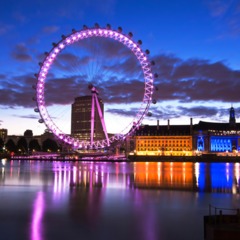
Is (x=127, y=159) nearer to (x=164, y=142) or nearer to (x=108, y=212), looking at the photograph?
(x=164, y=142)

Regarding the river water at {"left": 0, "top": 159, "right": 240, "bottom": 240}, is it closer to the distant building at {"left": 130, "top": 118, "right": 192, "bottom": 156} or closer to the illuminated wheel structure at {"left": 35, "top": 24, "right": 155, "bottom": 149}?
the illuminated wheel structure at {"left": 35, "top": 24, "right": 155, "bottom": 149}

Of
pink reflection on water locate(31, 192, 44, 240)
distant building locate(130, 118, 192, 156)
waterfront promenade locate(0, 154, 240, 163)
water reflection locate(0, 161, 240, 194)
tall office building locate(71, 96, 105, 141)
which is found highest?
tall office building locate(71, 96, 105, 141)

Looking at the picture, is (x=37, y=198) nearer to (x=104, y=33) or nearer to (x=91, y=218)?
(x=91, y=218)

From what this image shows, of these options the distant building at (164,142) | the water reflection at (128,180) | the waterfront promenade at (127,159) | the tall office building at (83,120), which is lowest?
the water reflection at (128,180)

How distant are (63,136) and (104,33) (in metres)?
16.3

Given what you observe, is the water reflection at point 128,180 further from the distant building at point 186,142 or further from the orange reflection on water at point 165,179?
the distant building at point 186,142

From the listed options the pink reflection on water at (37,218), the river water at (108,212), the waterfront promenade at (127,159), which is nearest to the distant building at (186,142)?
the waterfront promenade at (127,159)

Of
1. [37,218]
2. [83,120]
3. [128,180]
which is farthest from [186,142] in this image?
[37,218]

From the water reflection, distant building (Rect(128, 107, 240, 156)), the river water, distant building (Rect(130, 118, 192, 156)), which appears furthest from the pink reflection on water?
distant building (Rect(130, 118, 192, 156))

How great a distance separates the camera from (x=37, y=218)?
16219 millimetres

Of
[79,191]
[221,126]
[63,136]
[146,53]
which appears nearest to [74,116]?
[221,126]

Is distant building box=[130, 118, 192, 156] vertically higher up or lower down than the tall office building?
lower down

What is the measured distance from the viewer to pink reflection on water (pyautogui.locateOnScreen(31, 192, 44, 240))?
13418mm

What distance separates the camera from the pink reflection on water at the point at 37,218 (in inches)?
528
